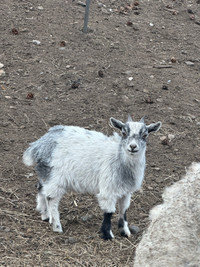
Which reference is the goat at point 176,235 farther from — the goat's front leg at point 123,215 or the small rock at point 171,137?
the small rock at point 171,137

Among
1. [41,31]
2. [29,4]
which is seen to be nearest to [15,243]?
[41,31]

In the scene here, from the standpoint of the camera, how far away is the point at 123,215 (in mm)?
5223

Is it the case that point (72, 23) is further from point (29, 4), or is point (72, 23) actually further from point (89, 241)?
point (89, 241)

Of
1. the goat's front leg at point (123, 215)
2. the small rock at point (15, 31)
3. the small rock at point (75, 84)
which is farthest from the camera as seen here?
the small rock at point (15, 31)

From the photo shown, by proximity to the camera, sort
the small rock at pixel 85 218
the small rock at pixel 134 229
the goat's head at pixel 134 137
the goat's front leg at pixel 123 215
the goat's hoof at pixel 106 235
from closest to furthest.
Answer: the goat's head at pixel 134 137 → the goat's hoof at pixel 106 235 → the goat's front leg at pixel 123 215 → the small rock at pixel 134 229 → the small rock at pixel 85 218

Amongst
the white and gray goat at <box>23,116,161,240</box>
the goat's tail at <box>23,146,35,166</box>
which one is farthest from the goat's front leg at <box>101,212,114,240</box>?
the goat's tail at <box>23,146,35,166</box>

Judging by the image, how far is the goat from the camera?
10.2ft

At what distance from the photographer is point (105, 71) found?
26.5 ft

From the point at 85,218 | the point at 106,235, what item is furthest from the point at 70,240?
the point at 85,218

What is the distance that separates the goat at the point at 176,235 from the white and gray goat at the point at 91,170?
4.93 feet

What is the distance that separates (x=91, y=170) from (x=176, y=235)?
203 cm

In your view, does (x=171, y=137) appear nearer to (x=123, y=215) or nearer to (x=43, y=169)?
(x=123, y=215)

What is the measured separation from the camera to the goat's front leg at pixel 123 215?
5.17m

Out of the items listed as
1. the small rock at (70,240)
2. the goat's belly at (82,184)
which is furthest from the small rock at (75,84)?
the small rock at (70,240)
